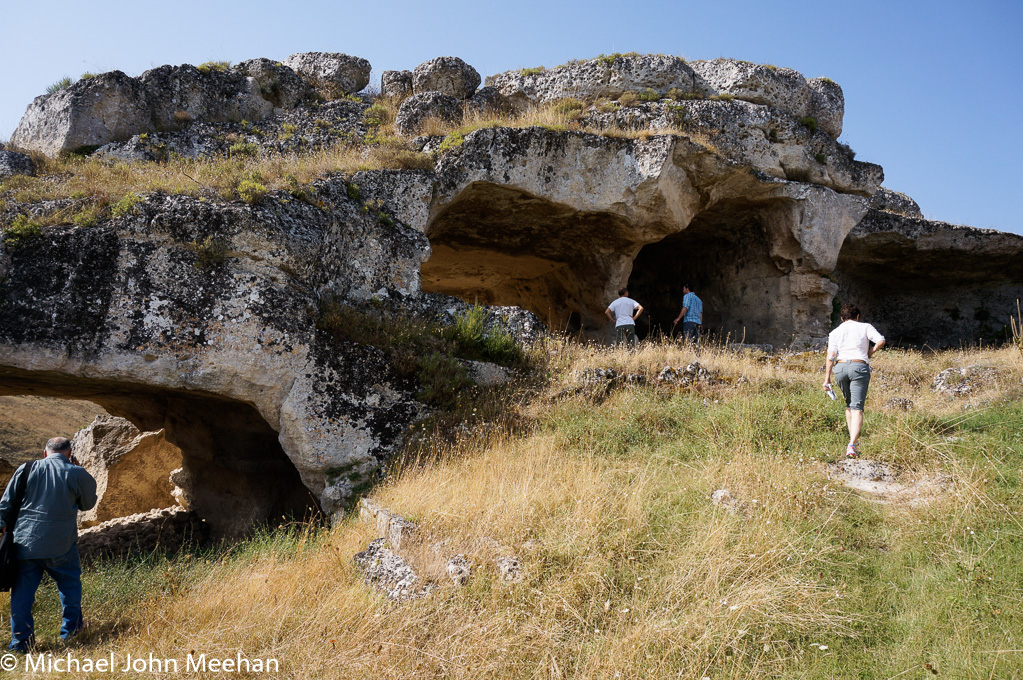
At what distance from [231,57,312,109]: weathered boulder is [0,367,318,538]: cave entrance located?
20.3 ft

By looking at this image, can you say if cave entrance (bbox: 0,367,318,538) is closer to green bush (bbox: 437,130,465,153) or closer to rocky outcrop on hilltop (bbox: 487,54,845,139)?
green bush (bbox: 437,130,465,153)

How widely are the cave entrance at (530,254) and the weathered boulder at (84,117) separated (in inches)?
209

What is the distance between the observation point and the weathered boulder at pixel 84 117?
10383 mm

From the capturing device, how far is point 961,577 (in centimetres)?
416

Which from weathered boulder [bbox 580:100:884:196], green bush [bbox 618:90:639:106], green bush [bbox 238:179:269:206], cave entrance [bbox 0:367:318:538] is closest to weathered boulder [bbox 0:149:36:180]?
cave entrance [bbox 0:367:318:538]

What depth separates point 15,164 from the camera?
9328 mm

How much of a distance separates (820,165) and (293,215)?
974cm

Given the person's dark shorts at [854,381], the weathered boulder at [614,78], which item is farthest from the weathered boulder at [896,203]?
the person's dark shorts at [854,381]

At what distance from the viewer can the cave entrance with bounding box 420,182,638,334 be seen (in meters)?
11.1

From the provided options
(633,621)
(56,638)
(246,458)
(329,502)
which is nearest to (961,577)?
(633,621)

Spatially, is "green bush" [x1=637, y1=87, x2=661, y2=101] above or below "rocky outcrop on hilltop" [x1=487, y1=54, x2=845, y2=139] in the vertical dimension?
below

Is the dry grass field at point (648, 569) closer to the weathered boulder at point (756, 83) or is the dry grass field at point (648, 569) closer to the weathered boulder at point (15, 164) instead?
the weathered boulder at point (15, 164)

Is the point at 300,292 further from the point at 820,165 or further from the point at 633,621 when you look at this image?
the point at 820,165

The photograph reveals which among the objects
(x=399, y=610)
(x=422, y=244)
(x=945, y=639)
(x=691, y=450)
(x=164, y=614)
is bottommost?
(x=164, y=614)
